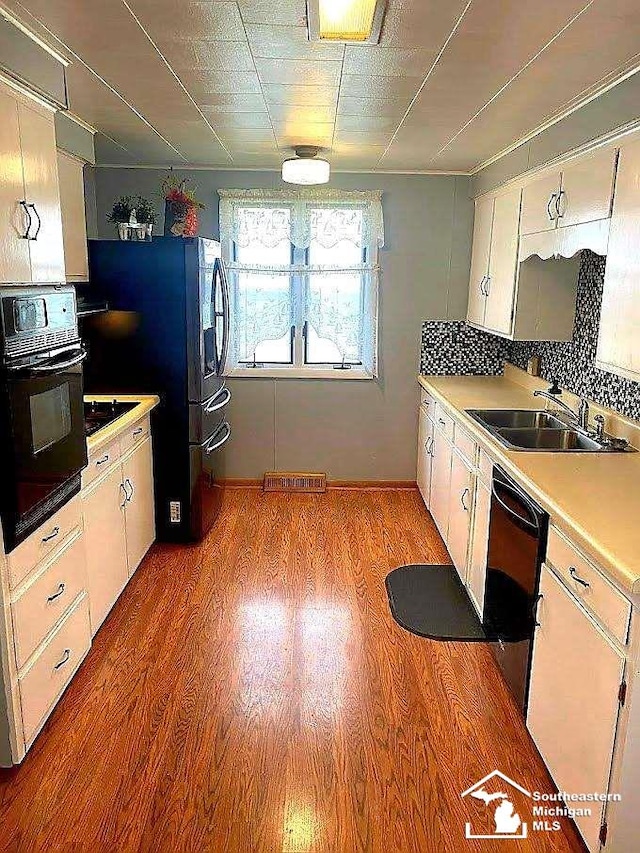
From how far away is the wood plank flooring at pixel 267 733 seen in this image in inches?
76.0

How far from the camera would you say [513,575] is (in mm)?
2465

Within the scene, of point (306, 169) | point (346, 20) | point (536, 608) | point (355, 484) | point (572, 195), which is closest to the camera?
point (346, 20)

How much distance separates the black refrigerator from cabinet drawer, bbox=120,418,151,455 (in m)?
0.11

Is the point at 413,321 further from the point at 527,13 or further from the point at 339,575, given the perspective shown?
the point at 527,13

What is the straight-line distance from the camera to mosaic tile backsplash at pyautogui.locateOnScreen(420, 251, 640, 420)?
10.0 feet

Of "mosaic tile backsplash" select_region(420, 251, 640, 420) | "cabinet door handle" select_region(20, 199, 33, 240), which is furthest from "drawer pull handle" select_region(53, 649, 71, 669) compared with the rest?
"mosaic tile backsplash" select_region(420, 251, 640, 420)

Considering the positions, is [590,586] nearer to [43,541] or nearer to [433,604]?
[433,604]

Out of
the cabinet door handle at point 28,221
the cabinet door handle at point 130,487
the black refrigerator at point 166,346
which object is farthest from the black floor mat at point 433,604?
the cabinet door handle at point 28,221

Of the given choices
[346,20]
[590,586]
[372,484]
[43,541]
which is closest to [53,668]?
[43,541]

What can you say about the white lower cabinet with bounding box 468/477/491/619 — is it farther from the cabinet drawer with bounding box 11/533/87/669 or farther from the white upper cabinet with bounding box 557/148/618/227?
the cabinet drawer with bounding box 11/533/87/669

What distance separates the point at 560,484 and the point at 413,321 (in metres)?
2.74

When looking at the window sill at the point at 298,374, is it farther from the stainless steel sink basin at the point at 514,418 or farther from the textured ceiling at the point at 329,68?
the textured ceiling at the point at 329,68

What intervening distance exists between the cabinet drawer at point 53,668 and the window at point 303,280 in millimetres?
2561

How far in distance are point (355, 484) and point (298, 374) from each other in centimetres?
96
